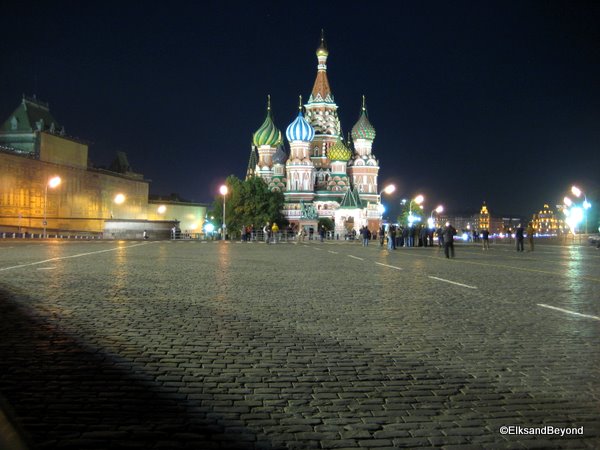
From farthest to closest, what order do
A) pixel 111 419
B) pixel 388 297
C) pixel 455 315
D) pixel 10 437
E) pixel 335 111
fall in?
1. pixel 335 111
2. pixel 388 297
3. pixel 455 315
4. pixel 111 419
5. pixel 10 437

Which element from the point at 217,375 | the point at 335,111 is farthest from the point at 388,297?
the point at 335,111

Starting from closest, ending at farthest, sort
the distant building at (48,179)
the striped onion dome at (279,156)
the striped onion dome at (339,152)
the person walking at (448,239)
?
the person walking at (448,239) → the distant building at (48,179) → the striped onion dome at (339,152) → the striped onion dome at (279,156)

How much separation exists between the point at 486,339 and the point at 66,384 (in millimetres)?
4211

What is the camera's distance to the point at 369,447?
12.7ft

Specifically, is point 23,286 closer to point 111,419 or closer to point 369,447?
point 111,419

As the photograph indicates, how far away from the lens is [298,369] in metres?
5.80

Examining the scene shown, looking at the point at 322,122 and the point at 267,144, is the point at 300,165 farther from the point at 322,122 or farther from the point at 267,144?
the point at 322,122

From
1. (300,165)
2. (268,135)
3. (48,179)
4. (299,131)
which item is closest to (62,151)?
(48,179)

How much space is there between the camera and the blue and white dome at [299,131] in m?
117

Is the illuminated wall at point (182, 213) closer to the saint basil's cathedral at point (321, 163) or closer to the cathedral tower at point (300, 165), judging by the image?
the saint basil's cathedral at point (321, 163)

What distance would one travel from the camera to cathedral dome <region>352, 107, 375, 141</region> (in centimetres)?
12450

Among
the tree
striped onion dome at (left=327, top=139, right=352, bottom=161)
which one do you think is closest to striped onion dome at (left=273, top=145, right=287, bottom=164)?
striped onion dome at (left=327, top=139, right=352, bottom=161)

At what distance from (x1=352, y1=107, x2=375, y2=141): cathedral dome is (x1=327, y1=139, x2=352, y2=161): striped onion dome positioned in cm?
477

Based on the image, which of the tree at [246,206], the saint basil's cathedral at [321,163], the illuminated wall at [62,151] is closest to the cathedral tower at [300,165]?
the saint basil's cathedral at [321,163]
